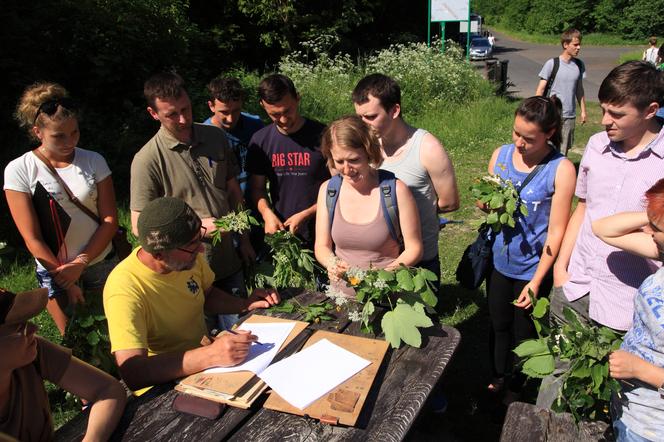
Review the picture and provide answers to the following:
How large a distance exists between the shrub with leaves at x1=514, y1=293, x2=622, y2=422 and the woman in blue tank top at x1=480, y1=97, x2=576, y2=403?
78 cm

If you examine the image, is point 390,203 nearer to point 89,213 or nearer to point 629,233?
point 629,233

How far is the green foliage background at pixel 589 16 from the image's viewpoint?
124 feet

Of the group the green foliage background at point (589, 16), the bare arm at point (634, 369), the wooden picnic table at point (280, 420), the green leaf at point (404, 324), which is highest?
the green foliage background at point (589, 16)

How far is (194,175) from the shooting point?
328cm

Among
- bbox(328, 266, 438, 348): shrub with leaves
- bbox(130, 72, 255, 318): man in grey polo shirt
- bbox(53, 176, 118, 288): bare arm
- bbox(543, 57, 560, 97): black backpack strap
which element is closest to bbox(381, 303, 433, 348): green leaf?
bbox(328, 266, 438, 348): shrub with leaves

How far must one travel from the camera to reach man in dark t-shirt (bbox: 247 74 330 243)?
3.57 m

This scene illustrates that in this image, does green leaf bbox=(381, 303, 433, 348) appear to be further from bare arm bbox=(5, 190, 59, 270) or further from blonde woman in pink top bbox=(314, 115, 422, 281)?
bare arm bbox=(5, 190, 59, 270)

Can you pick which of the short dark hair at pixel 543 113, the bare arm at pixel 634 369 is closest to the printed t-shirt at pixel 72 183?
the short dark hair at pixel 543 113

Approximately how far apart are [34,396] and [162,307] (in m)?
0.62

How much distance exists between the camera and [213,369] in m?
2.08

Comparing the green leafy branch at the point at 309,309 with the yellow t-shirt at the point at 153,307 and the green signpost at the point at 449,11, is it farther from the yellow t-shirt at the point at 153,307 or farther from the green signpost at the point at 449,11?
the green signpost at the point at 449,11

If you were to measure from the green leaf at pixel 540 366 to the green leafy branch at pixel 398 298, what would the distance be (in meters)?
0.44

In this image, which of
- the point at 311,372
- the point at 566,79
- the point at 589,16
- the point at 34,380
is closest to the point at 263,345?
the point at 311,372

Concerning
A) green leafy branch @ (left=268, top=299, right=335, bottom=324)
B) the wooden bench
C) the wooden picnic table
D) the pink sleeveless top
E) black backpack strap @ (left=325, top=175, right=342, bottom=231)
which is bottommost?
the wooden bench
